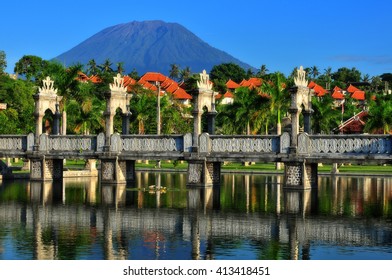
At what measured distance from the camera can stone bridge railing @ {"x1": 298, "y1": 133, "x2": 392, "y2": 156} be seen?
131 feet

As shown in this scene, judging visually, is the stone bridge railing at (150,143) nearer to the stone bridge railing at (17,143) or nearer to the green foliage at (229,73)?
the stone bridge railing at (17,143)

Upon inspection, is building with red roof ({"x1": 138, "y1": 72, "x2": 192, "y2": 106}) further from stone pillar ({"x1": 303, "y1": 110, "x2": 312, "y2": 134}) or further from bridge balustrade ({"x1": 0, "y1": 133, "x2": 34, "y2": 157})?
stone pillar ({"x1": 303, "y1": 110, "x2": 312, "y2": 134})

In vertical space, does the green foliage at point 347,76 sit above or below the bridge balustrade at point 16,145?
above

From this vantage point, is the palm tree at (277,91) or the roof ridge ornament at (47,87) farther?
the palm tree at (277,91)

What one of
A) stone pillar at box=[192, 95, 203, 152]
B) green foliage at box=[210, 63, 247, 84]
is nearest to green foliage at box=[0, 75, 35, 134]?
stone pillar at box=[192, 95, 203, 152]

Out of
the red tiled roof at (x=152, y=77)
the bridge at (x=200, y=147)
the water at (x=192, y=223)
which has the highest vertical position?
the red tiled roof at (x=152, y=77)

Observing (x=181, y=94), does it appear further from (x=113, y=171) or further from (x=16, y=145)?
(x=113, y=171)

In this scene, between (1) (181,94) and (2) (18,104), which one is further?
(1) (181,94)

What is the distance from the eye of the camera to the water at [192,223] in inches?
875

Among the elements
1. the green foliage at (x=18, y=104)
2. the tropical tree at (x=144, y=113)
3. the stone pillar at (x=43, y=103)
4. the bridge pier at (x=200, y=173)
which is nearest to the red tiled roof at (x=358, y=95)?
the tropical tree at (x=144, y=113)

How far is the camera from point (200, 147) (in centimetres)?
4456

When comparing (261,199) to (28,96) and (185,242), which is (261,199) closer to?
(185,242)

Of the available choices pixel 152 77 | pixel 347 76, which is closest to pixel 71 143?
pixel 152 77

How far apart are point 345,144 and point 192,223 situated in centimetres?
1456
